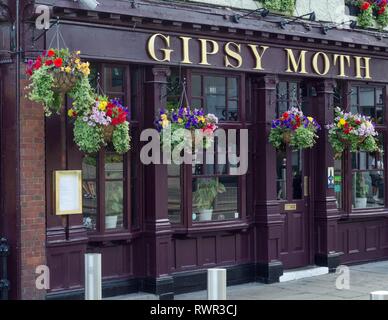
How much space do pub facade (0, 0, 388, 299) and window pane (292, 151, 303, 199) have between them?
30 millimetres

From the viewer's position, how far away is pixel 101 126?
849 cm

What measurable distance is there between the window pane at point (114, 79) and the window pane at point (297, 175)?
3462 millimetres

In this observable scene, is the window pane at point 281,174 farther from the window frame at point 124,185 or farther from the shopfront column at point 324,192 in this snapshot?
the window frame at point 124,185

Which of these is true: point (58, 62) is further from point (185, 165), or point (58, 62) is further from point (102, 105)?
point (185, 165)

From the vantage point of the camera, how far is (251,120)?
11016 mm

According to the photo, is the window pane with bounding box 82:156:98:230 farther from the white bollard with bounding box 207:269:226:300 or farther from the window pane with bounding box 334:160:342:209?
the window pane with bounding box 334:160:342:209

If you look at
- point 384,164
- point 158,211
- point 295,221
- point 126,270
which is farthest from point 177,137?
point 384,164

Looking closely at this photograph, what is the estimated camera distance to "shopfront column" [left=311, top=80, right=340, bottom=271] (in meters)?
11.8

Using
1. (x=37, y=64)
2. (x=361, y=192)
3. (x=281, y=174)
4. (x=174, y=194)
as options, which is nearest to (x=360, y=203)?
(x=361, y=192)

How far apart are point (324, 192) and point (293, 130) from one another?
168 centimetres

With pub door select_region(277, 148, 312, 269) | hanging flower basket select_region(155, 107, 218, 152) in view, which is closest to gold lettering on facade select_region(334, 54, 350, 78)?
pub door select_region(277, 148, 312, 269)

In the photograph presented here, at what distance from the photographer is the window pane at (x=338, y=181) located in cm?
1222

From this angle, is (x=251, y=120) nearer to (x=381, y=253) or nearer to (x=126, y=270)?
(x=126, y=270)

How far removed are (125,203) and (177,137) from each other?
1.23m
